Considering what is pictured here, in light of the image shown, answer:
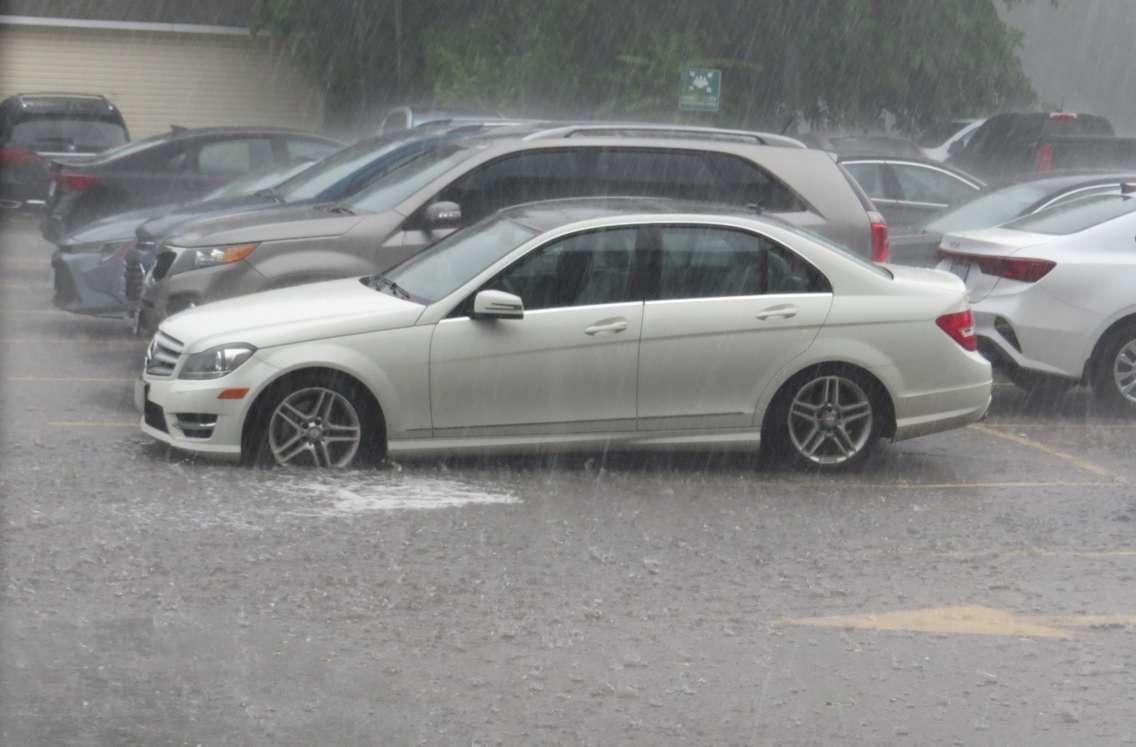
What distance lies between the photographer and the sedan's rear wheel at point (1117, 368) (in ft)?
39.7

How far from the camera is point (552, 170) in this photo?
11906 millimetres

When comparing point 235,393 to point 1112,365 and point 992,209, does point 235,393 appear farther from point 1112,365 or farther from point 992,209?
point 992,209

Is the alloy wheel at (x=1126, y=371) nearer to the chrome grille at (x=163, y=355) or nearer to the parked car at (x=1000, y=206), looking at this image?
the parked car at (x=1000, y=206)

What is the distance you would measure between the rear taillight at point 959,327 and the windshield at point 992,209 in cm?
397

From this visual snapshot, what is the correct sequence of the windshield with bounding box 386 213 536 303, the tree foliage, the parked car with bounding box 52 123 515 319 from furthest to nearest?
the tree foliage < the parked car with bounding box 52 123 515 319 < the windshield with bounding box 386 213 536 303

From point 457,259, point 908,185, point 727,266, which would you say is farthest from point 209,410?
point 908,185

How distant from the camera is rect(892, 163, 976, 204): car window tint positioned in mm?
18406

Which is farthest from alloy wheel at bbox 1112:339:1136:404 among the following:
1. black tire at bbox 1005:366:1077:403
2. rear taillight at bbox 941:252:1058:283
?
rear taillight at bbox 941:252:1058:283

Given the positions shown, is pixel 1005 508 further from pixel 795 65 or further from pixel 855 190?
pixel 795 65

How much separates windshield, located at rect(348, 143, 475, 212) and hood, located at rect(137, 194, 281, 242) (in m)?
0.87

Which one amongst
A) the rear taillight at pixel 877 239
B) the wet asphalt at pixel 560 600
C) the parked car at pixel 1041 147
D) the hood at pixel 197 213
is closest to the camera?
the wet asphalt at pixel 560 600

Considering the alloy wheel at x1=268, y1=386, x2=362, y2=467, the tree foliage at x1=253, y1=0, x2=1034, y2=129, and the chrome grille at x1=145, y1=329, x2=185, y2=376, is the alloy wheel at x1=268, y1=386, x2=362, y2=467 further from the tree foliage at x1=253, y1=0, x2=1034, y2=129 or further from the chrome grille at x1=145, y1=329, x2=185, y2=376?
the tree foliage at x1=253, y1=0, x2=1034, y2=129

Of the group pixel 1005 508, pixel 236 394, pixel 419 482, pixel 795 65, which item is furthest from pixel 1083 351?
pixel 795 65

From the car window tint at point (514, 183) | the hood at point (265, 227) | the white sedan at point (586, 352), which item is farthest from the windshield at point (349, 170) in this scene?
the white sedan at point (586, 352)
